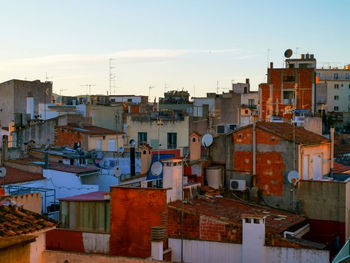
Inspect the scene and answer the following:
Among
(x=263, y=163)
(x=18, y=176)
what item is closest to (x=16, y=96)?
(x=18, y=176)

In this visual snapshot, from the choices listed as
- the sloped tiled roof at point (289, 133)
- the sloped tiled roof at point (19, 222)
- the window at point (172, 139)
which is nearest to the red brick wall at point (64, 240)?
the sloped tiled roof at point (19, 222)

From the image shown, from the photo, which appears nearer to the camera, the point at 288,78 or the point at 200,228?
the point at 200,228

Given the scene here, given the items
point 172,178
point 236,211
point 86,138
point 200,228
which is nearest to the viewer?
point 200,228

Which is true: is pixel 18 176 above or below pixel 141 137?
below

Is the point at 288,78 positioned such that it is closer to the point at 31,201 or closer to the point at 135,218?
the point at 31,201

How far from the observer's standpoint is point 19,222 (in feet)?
36.4

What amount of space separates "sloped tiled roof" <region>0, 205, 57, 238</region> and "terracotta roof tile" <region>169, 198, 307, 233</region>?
15.1 ft

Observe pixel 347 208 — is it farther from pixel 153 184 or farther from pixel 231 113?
pixel 231 113

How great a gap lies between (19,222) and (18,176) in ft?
40.2

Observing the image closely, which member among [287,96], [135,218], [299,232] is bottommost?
[299,232]

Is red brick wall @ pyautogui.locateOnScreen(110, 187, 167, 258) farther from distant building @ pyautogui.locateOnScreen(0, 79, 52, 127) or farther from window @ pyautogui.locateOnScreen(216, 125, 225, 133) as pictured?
distant building @ pyautogui.locateOnScreen(0, 79, 52, 127)

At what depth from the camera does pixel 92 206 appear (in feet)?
57.4

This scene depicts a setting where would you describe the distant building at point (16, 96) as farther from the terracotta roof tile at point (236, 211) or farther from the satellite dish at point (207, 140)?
the terracotta roof tile at point (236, 211)

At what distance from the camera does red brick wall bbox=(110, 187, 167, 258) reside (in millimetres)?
14523
